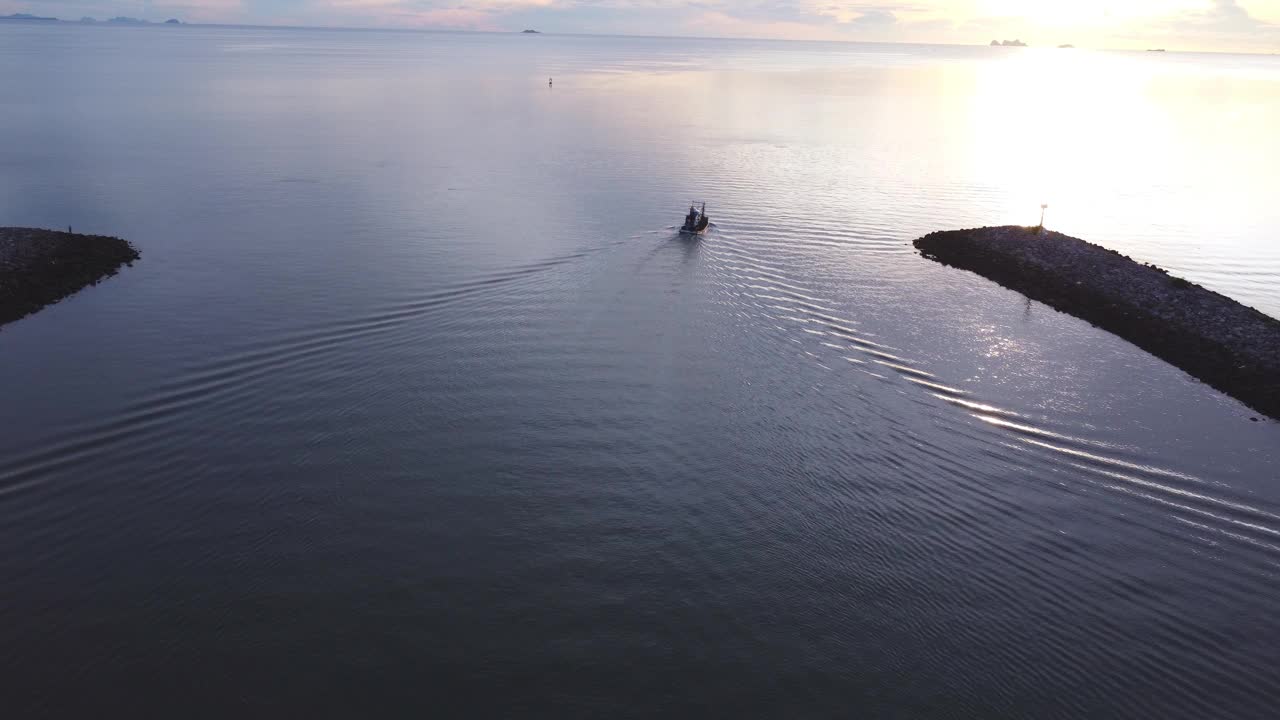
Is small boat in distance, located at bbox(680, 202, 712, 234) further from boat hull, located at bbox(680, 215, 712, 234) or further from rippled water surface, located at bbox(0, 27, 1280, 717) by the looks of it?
rippled water surface, located at bbox(0, 27, 1280, 717)

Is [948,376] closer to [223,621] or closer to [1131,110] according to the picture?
[223,621]

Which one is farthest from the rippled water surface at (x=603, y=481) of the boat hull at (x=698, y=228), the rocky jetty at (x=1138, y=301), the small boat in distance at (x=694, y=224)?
the rocky jetty at (x=1138, y=301)

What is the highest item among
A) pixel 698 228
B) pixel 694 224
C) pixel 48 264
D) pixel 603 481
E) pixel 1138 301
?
pixel 694 224

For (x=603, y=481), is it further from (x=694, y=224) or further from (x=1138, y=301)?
(x=1138, y=301)

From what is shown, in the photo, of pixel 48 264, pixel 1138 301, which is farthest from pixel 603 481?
pixel 48 264

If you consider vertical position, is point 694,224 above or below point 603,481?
above

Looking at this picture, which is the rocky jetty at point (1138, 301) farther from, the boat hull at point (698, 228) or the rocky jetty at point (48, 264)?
the rocky jetty at point (48, 264)
